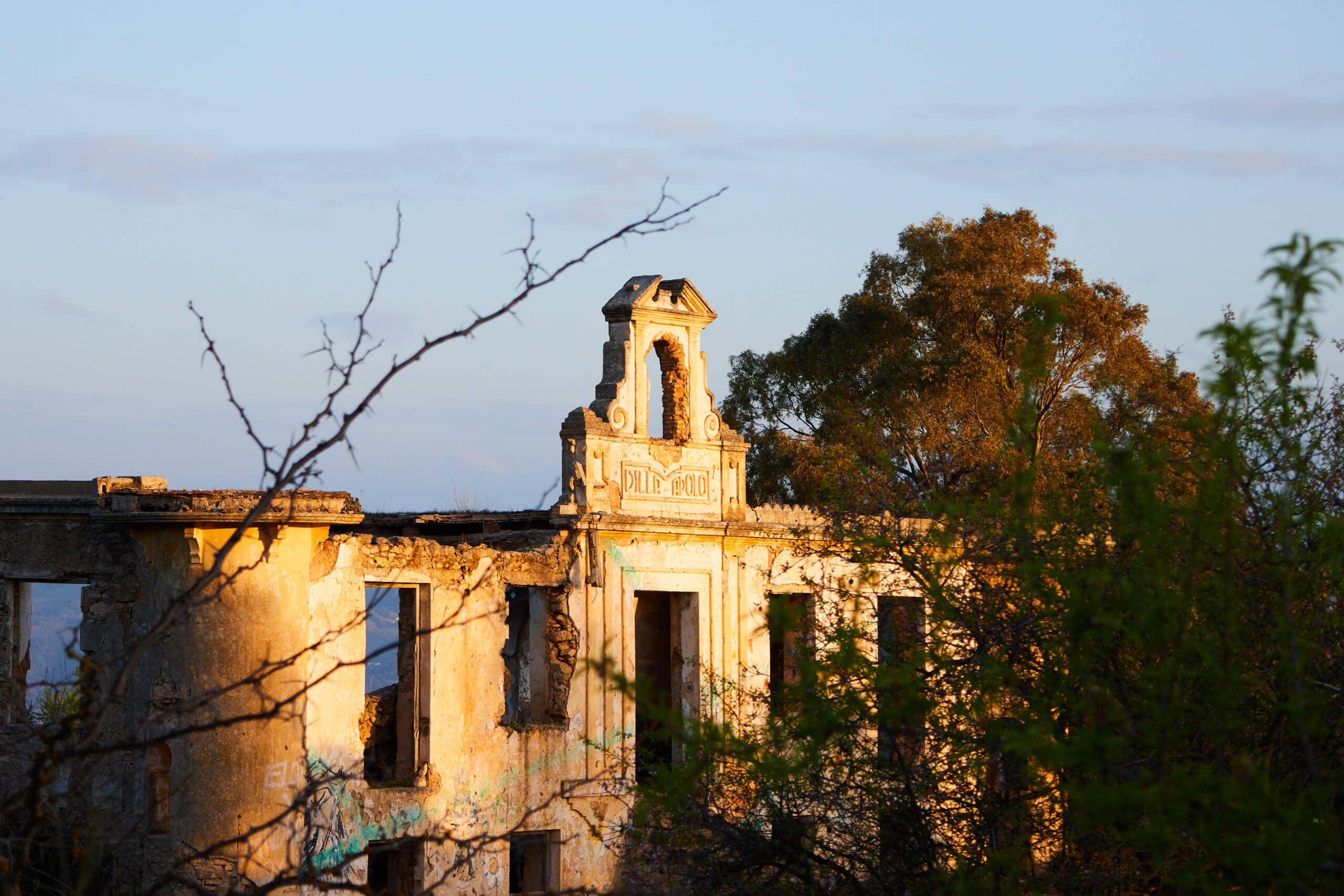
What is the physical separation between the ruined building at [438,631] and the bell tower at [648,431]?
0.03 meters

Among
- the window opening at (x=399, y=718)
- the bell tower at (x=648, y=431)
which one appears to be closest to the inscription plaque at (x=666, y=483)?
the bell tower at (x=648, y=431)

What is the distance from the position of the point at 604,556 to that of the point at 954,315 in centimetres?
1410

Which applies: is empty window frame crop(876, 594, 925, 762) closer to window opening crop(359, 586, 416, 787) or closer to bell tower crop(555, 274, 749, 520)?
bell tower crop(555, 274, 749, 520)

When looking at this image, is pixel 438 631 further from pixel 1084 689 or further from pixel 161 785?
pixel 1084 689

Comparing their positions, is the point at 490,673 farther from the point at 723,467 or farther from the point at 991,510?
the point at 991,510

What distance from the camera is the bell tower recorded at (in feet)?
52.2

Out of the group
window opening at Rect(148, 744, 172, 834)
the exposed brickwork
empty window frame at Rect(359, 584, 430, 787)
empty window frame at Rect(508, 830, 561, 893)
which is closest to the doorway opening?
empty window frame at Rect(508, 830, 561, 893)

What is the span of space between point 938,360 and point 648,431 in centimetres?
1218

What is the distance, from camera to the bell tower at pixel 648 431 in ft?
52.2

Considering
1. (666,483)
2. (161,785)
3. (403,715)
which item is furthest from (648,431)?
(161,785)

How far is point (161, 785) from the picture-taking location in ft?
43.6

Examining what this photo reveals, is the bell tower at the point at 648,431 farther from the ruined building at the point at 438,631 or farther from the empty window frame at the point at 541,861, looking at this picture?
the empty window frame at the point at 541,861

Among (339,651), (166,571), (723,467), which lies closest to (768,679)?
(723,467)

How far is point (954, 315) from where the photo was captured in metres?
28.2
